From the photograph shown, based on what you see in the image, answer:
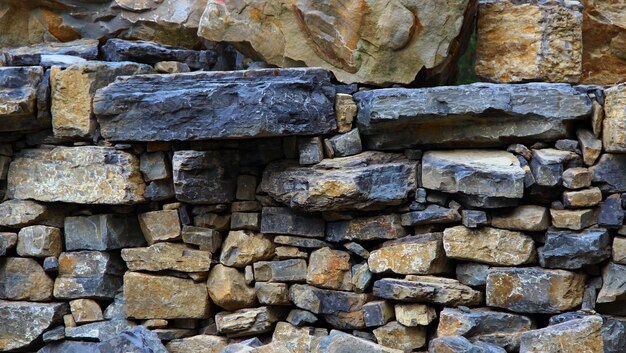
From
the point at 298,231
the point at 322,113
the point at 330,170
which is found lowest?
the point at 298,231

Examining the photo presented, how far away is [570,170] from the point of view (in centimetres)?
517

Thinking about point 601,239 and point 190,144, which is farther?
point 190,144

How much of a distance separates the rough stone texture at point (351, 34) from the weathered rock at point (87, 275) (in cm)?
171

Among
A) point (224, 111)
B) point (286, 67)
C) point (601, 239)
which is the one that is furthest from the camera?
point (286, 67)

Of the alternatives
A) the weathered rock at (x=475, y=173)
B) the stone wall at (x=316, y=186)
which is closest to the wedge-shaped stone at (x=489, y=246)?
the stone wall at (x=316, y=186)

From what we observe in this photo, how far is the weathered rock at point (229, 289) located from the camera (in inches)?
229

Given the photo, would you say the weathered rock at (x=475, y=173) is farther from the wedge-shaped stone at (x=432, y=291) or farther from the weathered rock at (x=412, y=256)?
the wedge-shaped stone at (x=432, y=291)

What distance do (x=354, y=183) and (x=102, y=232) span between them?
1861 mm

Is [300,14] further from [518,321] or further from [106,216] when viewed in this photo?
[518,321]

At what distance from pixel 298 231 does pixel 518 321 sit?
152cm

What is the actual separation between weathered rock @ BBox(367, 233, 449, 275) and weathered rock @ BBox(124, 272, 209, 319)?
1230 millimetres

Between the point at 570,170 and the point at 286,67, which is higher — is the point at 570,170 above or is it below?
below

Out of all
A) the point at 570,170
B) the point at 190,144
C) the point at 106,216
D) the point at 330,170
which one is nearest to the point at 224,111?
the point at 190,144

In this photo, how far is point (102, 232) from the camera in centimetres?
604
